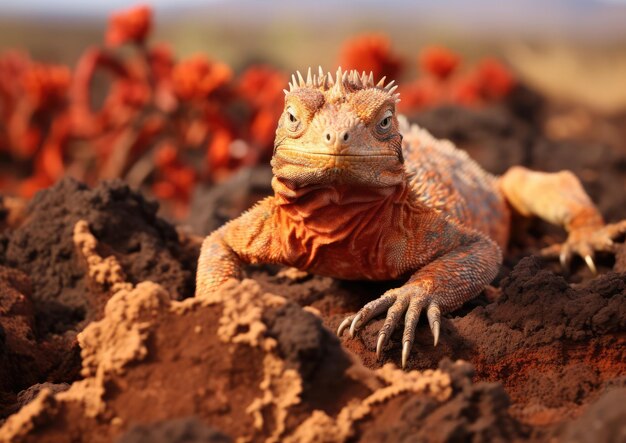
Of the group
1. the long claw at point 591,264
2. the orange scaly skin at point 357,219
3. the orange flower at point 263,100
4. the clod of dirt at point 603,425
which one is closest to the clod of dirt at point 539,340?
the orange scaly skin at point 357,219

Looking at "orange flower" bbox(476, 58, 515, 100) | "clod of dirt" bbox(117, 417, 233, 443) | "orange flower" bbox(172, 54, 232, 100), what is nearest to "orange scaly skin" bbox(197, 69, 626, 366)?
"clod of dirt" bbox(117, 417, 233, 443)

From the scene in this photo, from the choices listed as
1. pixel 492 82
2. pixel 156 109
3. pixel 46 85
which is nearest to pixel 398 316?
pixel 156 109

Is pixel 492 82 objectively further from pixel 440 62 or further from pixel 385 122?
pixel 385 122

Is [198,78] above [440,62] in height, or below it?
above

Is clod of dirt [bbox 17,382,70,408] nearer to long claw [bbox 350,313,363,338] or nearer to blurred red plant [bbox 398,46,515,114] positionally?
long claw [bbox 350,313,363,338]

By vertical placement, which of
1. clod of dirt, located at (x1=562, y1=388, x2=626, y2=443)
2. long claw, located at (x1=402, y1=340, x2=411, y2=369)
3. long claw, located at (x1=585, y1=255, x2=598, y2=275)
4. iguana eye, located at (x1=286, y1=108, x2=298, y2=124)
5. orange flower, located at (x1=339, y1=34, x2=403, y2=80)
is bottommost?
long claw, located at (x1=585, y1=255, x2=598, y2=275)

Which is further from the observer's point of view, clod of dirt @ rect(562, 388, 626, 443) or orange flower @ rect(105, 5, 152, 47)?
orange flower @ rect(105, 5, 152, 47)

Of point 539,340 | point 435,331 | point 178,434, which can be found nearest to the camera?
point 178,434
